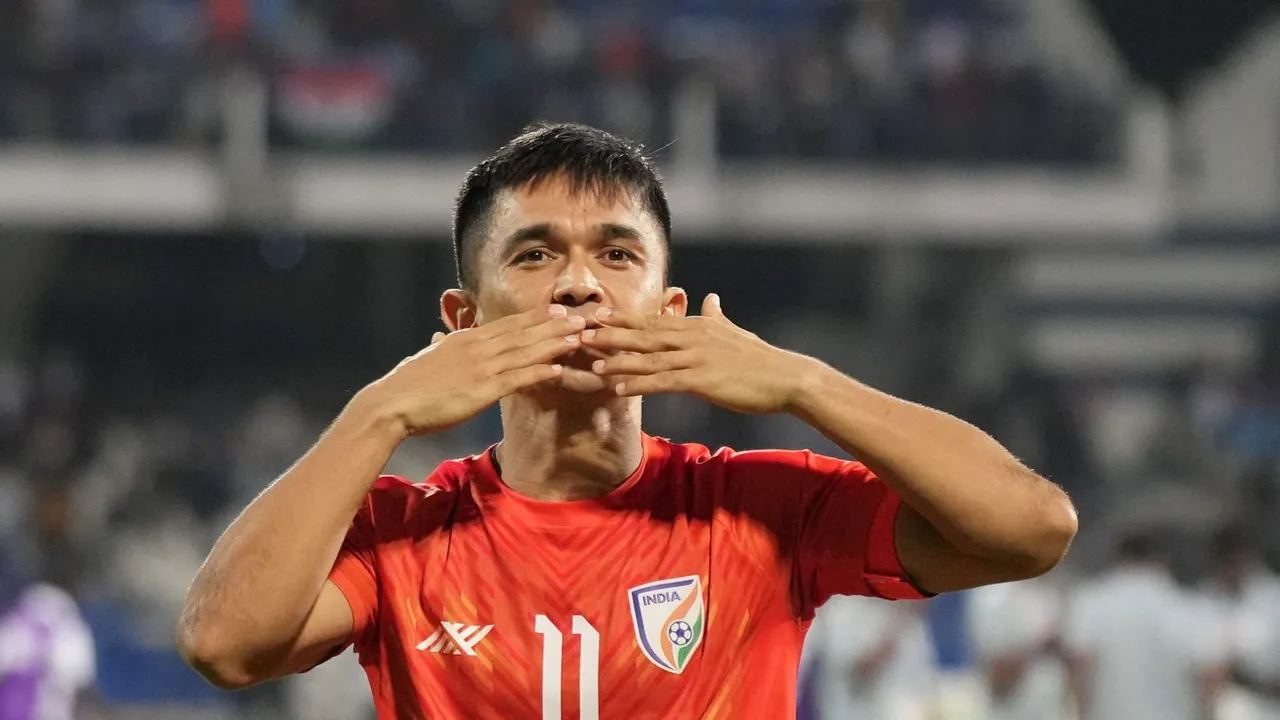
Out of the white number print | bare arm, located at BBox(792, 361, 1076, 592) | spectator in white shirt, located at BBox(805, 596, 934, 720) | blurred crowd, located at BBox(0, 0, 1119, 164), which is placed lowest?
spectator in white shirt, located at BBox(805, 596, 934, 720)

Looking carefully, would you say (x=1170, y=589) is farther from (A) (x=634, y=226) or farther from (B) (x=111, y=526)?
(B) (x=111, y=526)

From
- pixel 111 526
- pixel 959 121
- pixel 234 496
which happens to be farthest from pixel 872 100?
pixel 111 526

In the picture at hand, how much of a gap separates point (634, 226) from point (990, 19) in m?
13.3

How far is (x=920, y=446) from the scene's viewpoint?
2.10 meters

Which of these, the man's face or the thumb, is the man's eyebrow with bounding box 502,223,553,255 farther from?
the thumb

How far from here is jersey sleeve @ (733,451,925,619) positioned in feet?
7.32

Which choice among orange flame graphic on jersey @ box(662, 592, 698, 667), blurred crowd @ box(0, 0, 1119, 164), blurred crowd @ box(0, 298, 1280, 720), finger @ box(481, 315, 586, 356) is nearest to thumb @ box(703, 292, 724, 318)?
finger @ box(481, 315, 586, 356)

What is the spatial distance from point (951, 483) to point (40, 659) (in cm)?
633

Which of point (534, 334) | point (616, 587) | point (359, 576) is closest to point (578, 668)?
point (616, 587)

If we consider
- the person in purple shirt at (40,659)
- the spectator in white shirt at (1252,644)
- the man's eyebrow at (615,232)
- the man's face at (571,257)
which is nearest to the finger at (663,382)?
the man's face at (571,257)

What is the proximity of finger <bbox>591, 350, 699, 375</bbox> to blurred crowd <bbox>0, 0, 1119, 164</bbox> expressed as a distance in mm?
10837

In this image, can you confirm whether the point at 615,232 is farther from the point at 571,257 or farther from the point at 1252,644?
the point at 1252,644

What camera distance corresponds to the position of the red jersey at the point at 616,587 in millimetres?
2211

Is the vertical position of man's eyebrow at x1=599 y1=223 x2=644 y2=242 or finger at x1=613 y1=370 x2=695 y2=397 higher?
man's eyebrow at x1=599 y1=223 x2=644 y2=242
